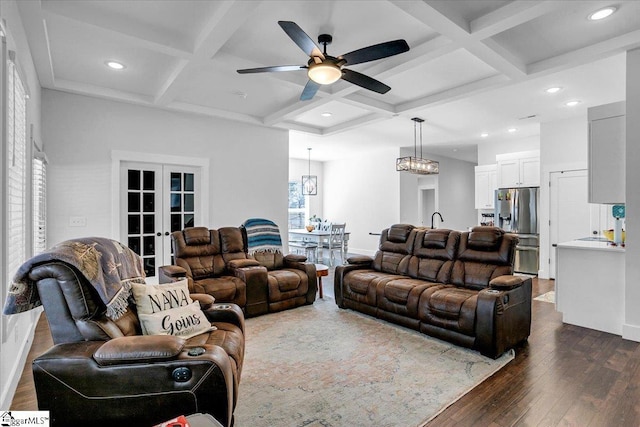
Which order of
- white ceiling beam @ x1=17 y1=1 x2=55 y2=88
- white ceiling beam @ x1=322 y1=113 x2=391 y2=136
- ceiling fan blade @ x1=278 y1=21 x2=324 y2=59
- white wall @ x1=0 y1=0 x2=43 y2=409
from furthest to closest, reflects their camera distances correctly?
white ceiling beam @ x1=322 y1=113 x2=391 y2=136 < white ceiling beam @ x1=17 y1=1 x2=55 y2=88 < ceiling fan blade @ x1=278 y1=21 x2=324 y2=59 < white wall @ x1=0 y1=0 x2=43 y2=409

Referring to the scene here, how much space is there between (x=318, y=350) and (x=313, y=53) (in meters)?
2.54

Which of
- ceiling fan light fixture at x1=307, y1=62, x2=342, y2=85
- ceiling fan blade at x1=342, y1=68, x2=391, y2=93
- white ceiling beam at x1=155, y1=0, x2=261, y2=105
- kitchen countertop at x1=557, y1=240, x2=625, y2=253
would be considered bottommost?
kitchen countertop at x1=557, y1=240, x2=625, y2=253

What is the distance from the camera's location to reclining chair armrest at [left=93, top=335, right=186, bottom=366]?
61.9 inches

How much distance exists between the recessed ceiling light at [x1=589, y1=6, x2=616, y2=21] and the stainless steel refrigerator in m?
4.16

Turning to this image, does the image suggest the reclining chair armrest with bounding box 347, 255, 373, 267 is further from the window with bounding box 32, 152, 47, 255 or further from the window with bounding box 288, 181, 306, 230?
the window with bounding box 288, 181, 306, 230

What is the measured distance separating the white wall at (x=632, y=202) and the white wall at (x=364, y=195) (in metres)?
5.67

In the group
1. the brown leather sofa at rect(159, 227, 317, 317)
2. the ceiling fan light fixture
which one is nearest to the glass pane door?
the brown leather sofa at rect(159, 227, 317, 317)

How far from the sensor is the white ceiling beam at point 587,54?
125 inches

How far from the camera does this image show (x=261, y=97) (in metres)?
5.05

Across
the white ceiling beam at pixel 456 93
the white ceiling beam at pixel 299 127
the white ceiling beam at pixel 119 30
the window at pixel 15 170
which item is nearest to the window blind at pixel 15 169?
the window at pixel 15 170

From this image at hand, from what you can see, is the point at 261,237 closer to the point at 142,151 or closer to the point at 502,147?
the point at 142,151

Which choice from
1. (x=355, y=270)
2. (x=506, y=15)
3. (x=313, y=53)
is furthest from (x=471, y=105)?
(x=313, y=53)

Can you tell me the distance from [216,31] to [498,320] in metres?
3.41

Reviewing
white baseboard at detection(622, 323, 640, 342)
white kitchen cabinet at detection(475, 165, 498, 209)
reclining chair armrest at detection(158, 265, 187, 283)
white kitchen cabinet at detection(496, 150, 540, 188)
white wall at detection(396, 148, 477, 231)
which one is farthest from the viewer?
white wall at detection(396, 148, 477, 231)
